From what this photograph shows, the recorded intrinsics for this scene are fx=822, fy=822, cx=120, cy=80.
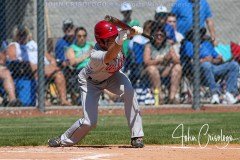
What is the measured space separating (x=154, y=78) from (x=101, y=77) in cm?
698

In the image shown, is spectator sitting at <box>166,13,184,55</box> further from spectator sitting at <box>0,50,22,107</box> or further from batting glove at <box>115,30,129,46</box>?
batting glove at <box>115,30,129,46</box>

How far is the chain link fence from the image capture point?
16.4 m

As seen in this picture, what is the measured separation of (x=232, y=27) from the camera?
19375 millimetres

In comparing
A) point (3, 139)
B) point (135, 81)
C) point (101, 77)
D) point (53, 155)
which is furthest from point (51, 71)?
point (53, 155)

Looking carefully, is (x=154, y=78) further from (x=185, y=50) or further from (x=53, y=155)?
(x=53, y=155)

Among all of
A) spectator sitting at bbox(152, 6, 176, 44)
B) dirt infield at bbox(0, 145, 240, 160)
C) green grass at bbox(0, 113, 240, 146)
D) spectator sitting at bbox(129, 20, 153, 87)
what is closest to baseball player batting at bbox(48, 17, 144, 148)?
dirt infield at bbox(0, 145, 240, 160)

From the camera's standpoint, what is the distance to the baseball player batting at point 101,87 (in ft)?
31.0

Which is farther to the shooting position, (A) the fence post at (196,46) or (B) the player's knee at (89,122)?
(A) the fence post at (196,46)

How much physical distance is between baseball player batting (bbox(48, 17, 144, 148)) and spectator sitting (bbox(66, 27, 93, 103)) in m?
6.73

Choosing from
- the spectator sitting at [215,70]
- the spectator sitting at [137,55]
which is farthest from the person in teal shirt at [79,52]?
the spectator sitting at [215,70]

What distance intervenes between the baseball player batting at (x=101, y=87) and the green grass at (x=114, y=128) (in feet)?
2.17

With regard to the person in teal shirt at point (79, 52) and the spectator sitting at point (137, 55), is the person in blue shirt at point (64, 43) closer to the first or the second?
the person in teal shirt at point (79, 52)

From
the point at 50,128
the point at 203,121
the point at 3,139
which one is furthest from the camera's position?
the point at 203,121

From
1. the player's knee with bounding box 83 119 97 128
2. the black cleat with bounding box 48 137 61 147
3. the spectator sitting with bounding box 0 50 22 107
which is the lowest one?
the black cleat with bounding box 48 137 61 147
